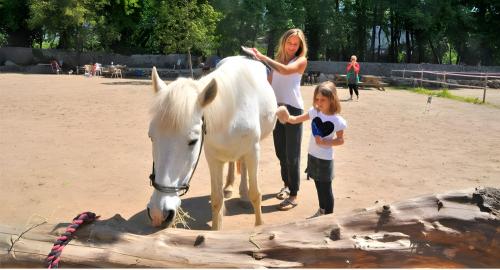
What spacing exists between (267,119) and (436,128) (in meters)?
7.10

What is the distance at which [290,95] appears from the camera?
4.72 meters

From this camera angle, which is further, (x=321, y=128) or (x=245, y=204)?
(x=245, y=204)

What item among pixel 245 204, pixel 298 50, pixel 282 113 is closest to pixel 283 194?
pixel 245 204

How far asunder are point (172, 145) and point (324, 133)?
171 cm

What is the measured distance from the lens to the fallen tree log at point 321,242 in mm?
2336

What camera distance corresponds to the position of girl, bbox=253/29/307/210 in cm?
447

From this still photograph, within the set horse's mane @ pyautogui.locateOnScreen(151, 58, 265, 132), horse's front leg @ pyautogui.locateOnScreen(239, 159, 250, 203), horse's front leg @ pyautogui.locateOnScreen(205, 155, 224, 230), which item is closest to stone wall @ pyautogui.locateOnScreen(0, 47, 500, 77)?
horse's front leg @ pyautogui.locateOnScreen(239, 159, 250, 203)

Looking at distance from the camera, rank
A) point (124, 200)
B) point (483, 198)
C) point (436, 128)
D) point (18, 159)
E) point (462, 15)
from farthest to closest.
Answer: point (462, 15) → point (436, 128) → point (18, 159) → point (124, 200) → point (483, 198)

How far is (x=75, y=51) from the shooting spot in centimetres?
3494

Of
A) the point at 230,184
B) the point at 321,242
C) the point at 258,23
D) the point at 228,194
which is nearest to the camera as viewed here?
the point at 321,242

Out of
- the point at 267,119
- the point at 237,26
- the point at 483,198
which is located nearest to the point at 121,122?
the point at 267,119

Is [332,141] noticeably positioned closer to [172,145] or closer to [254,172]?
[254,172]

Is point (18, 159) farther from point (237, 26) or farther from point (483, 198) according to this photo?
point (237, 26)

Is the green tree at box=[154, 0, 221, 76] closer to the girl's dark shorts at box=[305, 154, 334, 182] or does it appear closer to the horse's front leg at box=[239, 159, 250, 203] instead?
the horse's front leg at box=[239, 159, 250, 203]
